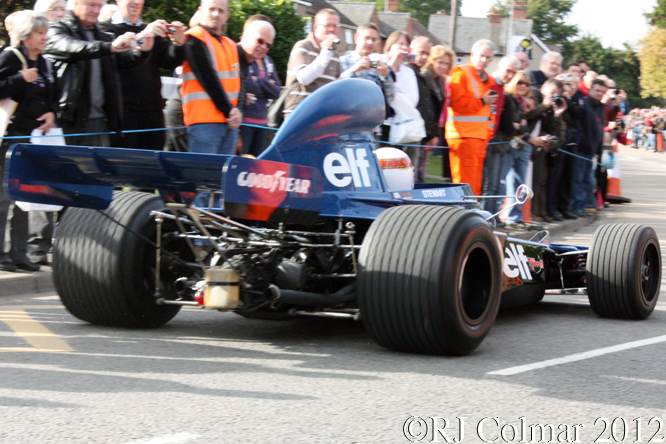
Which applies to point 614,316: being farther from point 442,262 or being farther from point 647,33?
point 647,33

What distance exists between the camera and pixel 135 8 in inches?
307

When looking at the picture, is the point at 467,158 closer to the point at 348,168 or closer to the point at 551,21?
the point at 348,168

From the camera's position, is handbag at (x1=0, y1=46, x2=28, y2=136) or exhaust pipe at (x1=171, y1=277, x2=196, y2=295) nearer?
exhaust pipe at (x1=171, y1=277, x2=196, y2=295)

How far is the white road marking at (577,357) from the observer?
4.75 metres

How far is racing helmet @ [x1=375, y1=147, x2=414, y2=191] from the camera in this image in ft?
20.0

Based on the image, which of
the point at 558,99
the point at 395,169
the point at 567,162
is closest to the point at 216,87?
the point at 395,169

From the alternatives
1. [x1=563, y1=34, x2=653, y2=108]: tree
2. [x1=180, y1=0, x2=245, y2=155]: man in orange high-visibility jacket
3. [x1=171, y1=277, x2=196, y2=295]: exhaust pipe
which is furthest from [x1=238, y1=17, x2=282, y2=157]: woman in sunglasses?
[x1=563, y1=34, x2=653, y2=108]: tree

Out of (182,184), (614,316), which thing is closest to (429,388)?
(182,184)

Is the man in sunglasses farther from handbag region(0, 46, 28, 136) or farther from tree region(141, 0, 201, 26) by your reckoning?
tree region(141, 0, 201, 26)

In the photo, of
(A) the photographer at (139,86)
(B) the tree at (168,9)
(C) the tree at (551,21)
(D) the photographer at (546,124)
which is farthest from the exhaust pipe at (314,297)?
(C) the tree at (551,21)

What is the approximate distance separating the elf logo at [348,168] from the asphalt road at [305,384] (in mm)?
941

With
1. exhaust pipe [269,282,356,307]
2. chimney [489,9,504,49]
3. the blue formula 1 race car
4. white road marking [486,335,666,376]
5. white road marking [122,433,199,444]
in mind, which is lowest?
white road marking [486,335,666,376]

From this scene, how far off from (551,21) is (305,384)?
123 meters

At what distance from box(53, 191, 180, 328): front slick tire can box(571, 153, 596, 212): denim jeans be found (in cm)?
1002
